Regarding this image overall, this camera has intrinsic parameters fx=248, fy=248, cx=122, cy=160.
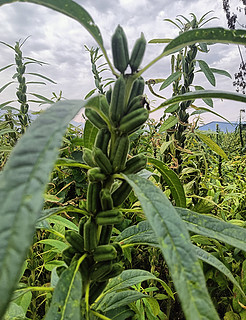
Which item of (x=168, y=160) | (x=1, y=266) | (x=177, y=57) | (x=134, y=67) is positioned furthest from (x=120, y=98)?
(x=177, y=57)

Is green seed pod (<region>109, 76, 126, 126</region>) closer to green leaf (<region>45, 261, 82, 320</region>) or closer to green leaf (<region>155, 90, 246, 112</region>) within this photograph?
green leaf (<region>155, 90, 246, 112</region>)

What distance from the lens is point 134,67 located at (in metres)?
0.47

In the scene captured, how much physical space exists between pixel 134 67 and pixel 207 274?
1167mm

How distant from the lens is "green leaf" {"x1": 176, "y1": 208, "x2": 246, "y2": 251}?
409mm

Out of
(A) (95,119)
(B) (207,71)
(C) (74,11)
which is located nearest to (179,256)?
(A) (95,119)

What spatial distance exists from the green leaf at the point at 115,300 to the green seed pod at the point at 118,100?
0.44 meters

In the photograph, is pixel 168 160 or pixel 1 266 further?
pixel 168 160

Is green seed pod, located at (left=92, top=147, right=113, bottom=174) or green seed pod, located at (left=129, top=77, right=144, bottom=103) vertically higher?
green seed pod, located at (left=129, top=77, right=144, bottom=103)

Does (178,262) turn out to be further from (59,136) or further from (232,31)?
(232,31)

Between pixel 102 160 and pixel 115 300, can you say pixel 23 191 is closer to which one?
pixel 102 160

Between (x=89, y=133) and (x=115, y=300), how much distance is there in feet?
1.36

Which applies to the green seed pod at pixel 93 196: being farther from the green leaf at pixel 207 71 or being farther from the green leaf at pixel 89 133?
the green leaf at pixel 207 71

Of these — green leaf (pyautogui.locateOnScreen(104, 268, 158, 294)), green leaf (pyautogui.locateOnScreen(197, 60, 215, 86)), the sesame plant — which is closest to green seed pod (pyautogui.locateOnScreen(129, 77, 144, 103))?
the sesame plant

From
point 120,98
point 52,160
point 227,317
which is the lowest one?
point 227,317
